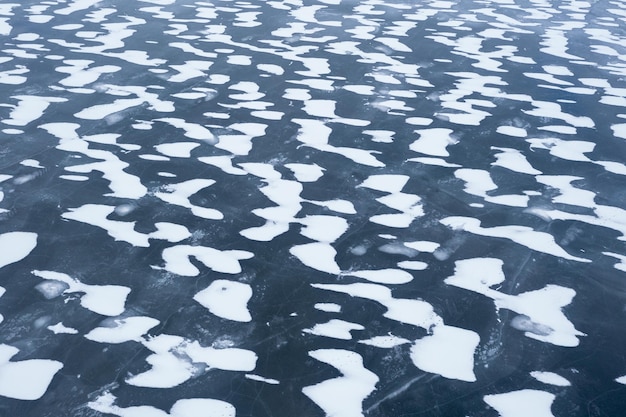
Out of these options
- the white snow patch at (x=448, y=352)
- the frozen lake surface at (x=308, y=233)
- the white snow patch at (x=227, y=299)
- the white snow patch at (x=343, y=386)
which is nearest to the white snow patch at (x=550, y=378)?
the frozen lake surface at (x=308, y=233)

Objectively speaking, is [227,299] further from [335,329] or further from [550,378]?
[550,378]

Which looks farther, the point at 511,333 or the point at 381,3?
the point at 381,3

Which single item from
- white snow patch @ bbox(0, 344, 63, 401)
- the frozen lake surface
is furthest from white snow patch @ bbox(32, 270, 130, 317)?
white snow patch @ bbox(0, 344, 63, 401)

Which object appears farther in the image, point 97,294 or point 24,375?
point 97,294

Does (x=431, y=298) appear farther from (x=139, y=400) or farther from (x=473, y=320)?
(x=139, y=400)

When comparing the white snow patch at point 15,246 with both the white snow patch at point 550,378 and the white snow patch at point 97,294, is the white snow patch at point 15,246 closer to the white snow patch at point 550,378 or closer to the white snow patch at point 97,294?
the white snow patch at point 97,294

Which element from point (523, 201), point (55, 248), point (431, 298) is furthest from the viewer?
point (523, 201)

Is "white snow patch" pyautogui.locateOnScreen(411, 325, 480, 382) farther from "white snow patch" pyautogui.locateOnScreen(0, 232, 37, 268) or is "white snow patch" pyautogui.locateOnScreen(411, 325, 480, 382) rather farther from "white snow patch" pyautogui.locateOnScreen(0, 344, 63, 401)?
"white snow patch" pyautogui.locateOnScreen(0, 232, 37, 268)

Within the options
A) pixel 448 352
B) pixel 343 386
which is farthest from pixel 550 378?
pixel 343 386

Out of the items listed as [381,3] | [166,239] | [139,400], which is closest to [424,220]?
[166,239]
